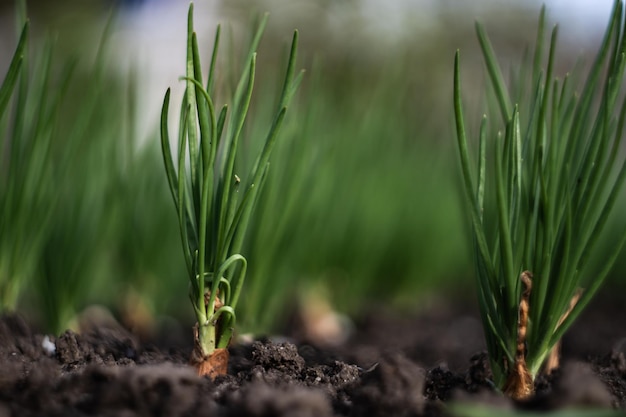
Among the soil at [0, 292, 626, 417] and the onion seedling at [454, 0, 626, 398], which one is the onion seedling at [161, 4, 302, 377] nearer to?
the soil at [0, 292, 626, 417]

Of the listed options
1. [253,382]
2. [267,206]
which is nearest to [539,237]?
[253,382]

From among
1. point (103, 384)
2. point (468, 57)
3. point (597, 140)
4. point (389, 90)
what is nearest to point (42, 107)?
point (103, 384)

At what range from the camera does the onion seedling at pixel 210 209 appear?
779mm

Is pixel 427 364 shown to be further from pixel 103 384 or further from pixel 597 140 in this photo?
pixel 103 384

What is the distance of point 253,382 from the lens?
754 millimetres

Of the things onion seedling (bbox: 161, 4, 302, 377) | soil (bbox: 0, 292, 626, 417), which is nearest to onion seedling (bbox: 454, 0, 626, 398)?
soil (bbox: 0, 292, 626, 417)

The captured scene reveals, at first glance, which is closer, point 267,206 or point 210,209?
point 210,209

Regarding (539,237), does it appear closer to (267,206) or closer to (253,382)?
(253,382)

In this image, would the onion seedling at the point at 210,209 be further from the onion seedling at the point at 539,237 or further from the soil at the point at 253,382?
the onion seedling at the point at 539,237

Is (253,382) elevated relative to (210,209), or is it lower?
lower

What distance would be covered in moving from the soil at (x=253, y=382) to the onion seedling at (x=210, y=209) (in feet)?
0.17

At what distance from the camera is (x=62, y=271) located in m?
1.27

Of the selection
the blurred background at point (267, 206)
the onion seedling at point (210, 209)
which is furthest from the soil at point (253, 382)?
the blurred background at point (267, 206)

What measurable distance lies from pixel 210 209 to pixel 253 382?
0.74 ft
